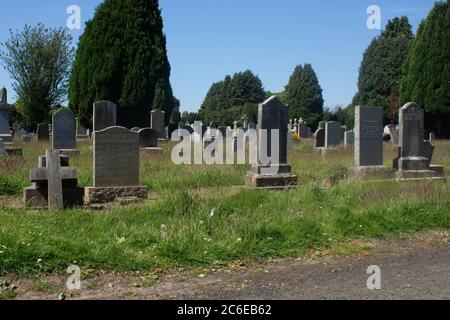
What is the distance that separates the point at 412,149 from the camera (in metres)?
12.6

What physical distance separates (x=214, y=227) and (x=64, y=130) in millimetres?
12628

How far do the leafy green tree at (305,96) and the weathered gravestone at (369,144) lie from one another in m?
59.7

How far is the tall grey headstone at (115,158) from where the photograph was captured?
9133 millimetres

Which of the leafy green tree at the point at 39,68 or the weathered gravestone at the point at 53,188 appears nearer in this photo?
the weathered gravestone at the point at 53,188

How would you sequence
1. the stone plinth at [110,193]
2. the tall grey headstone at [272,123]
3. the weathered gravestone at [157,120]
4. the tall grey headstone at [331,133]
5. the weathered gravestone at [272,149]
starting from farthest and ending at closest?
1. the weathered gravestone at [157,120]
2. the tall grey headstone at [331,133]
3. the tall grey headstone at [272,123]
4. the weathered gravestone at [272,149]
5. the stone plinth at [110,193]

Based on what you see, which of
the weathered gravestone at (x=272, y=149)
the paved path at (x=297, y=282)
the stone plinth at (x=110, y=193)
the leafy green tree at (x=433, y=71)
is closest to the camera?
the paved path at (x=297, y=282)

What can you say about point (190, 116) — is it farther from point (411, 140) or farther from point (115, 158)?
point (115, 158)

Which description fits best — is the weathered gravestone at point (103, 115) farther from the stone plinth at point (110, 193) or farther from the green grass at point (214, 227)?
the stone plinth at point (110, 193)

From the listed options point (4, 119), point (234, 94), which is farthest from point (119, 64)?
point (234, 94)

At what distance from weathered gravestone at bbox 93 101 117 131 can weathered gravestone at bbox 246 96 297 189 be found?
27.1 ft

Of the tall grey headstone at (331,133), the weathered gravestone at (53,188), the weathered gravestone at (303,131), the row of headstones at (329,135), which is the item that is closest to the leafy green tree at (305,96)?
the weathered gravestone at (303,131)

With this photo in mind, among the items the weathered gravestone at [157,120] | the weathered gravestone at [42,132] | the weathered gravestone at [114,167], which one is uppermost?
the weathered gravestone at [157,120]

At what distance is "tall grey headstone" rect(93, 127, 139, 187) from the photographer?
913cm
